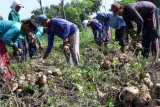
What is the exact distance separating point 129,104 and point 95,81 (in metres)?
0.83

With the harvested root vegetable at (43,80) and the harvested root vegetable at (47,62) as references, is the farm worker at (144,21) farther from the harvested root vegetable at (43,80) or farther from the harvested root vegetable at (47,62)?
the harvested root vegetable at (43,80)

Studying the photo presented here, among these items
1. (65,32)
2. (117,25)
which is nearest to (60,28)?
(65,32)

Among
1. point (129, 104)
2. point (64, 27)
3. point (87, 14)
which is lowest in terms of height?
point (87, 14)

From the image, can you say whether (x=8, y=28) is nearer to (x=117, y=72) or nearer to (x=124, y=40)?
(x=117, y=72)

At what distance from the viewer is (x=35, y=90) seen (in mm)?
4578

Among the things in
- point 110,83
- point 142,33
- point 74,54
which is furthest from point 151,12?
point 110,83

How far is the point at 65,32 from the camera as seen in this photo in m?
6.06

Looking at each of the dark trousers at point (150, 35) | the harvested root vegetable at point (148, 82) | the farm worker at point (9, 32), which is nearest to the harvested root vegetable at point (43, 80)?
the farm worker at point (9, 32)

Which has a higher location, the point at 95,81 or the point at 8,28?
the point at 8,28

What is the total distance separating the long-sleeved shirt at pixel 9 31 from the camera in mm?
5235

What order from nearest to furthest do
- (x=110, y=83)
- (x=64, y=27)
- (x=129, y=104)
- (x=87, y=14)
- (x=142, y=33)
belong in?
(x=129, y=104)
(x=110, y=83)
(x=64, y=27)
(x=142, y=33)
(x=87, y=14)

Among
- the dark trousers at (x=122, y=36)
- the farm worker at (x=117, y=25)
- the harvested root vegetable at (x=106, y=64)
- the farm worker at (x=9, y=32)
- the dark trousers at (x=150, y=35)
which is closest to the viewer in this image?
the farm worker at (x=9, y=32)

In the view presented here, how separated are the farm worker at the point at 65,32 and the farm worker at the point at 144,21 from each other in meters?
0.71

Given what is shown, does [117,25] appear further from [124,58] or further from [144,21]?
[124,58]
